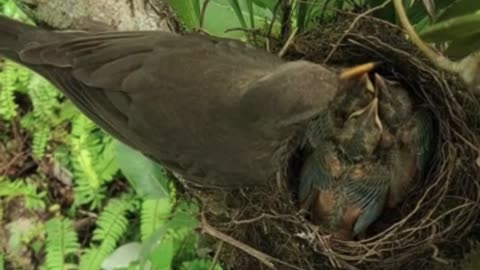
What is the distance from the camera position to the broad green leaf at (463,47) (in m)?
1.81

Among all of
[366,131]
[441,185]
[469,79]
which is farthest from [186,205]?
[469,79]

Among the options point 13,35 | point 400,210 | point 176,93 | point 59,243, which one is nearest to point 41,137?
point 59,243

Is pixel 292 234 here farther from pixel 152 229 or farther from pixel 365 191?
pixel 152 229

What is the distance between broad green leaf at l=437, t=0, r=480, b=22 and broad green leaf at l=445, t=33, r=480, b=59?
0.05m

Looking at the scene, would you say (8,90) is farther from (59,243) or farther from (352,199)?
(352,199)

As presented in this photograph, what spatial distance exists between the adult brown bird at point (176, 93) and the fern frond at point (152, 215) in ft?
2.32

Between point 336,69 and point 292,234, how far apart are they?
1.17 ft

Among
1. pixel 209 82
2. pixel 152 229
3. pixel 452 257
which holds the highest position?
pixel 209 82

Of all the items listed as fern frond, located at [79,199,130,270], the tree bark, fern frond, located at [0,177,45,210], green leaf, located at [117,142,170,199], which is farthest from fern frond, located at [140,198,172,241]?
the tree bark

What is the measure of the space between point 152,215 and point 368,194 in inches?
32.8

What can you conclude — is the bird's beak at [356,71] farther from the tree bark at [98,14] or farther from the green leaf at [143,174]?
the green leaf at [143,174]

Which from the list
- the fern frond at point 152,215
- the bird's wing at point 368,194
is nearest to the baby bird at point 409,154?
the bird's wing at point 368,194

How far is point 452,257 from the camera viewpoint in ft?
6.20

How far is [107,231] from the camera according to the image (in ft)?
9.23
